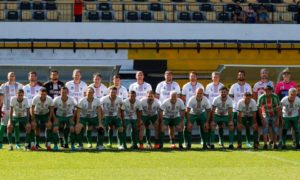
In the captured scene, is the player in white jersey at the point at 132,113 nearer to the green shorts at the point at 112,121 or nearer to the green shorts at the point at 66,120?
the green shorts at the point at 112,121

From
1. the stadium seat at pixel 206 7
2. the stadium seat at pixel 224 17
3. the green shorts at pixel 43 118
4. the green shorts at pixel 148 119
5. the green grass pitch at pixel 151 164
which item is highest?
the stadium seat at pixel 206 7

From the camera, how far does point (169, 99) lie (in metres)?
16.9

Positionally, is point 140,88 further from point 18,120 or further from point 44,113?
point 18,120

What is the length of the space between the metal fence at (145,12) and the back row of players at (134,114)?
436 inches

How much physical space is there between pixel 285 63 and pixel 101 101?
12.5m

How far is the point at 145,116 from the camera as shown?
1688 centimetres

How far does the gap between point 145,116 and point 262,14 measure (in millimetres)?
13230

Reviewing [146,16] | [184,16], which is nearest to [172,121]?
[146,16]

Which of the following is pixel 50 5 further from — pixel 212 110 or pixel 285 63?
pixel 212 110

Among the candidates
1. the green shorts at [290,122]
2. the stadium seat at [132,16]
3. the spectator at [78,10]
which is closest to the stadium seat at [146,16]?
the stadium seat at [132,16]

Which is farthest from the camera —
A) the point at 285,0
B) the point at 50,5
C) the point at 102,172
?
the point at 285,0

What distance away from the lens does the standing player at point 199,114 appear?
55.1ft

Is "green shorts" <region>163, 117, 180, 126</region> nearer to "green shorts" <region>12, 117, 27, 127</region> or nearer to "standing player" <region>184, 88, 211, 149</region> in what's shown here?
"standing player" <region>184, 88, 211, 149</region>

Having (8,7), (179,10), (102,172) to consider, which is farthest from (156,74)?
(102,172)
